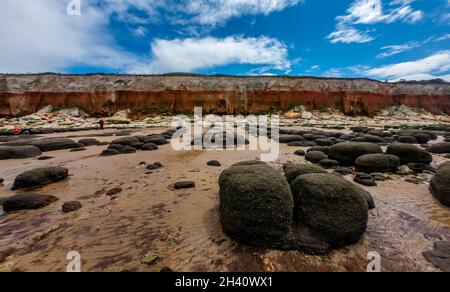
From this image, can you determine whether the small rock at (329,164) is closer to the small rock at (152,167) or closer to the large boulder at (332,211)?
the large boulder at (332,211)

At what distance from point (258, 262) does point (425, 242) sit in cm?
269

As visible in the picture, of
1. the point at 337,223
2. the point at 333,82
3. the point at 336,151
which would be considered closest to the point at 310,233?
the point at 337,223

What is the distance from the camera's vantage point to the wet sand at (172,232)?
9.31ft

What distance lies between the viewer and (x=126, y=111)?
31.4m

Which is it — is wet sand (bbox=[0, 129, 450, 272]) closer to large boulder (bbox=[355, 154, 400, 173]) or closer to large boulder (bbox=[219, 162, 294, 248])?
large boulder (bbox=[219, 162, 294, 248])

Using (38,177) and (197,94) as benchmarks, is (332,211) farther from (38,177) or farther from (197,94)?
(197,94)

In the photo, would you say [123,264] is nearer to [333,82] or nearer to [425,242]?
[425,242]

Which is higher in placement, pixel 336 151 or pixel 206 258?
pixel 336 151

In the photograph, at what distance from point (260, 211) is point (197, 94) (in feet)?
106

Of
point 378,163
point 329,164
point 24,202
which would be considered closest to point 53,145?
point 24,202

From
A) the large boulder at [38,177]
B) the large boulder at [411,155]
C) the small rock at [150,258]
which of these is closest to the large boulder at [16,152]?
the large boulder at [38,177]

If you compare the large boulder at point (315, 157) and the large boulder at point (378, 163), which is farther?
the large boulder at point (315, 157)

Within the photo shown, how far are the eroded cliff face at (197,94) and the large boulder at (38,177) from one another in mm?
27695

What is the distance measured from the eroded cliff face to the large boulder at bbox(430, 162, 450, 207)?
99.4 feet
